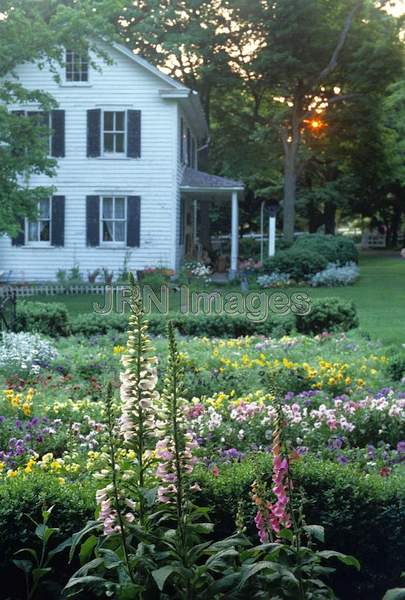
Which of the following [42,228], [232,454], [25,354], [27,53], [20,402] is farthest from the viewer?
[42,228]

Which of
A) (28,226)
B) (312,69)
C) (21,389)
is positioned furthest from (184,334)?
(312,69)

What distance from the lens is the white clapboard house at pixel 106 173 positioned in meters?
25.2

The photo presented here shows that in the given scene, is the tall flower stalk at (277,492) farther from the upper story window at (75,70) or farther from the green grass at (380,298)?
the upper story window at (75,70)

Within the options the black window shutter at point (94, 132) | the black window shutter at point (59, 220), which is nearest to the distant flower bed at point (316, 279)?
the black window shutter at point (59, 220)

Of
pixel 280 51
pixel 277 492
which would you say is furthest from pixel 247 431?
pixel 280 51

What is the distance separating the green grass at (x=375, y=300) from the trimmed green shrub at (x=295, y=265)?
1367 millimetres

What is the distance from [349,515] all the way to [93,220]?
2158cm

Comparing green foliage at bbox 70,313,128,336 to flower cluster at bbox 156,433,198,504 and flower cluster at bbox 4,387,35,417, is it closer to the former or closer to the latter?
flower cluster at bbox 4,387,35,417

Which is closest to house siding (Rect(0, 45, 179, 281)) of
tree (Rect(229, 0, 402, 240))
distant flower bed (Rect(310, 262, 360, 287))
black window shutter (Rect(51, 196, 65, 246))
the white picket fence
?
black window shutter (Rect(51, 196, 65, 246))

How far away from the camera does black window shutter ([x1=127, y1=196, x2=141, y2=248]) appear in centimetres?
2536

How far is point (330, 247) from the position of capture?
94.9ft

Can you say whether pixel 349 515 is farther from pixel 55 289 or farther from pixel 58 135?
pixel 58 135

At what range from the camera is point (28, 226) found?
26.0 m

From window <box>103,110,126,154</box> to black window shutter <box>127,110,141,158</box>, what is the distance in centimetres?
24
